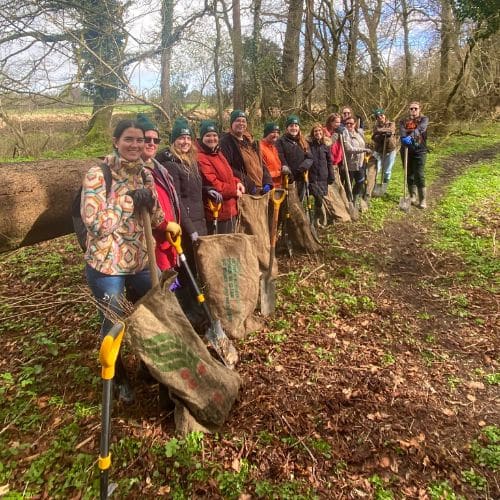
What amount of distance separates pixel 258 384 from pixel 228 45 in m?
11.0

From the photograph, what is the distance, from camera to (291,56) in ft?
42.7

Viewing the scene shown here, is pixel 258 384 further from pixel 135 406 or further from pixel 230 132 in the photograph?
pixel 230 132

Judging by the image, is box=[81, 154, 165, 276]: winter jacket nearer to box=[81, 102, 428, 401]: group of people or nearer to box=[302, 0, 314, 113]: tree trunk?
box=[81, 102, 428, 401]: group of people

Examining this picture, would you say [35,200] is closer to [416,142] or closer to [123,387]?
[123,387]

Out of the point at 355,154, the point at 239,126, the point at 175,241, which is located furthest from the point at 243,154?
the point at 355,154

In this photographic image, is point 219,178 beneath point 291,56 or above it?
beneath

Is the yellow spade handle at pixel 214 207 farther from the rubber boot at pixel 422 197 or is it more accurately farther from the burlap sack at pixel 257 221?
the rubber boot at pixel 422 197

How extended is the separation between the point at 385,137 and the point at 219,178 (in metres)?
5.23

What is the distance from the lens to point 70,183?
169 inches

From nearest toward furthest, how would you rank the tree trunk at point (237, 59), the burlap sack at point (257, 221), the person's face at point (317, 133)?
the burlap sack at point (257, 221) < the person's face at point (317, 133) < the tree trunk at point (237, 59)

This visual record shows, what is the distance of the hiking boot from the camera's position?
120 inches

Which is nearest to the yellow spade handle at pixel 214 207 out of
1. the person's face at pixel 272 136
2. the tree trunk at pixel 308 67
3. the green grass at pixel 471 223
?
the person's face at pixel 272 136

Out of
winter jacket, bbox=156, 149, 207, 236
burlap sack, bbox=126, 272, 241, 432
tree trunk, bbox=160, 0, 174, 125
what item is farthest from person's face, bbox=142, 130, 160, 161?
tree trunk, bbox=160, 0, 174, 125

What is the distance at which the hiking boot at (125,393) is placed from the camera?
3.06 m
